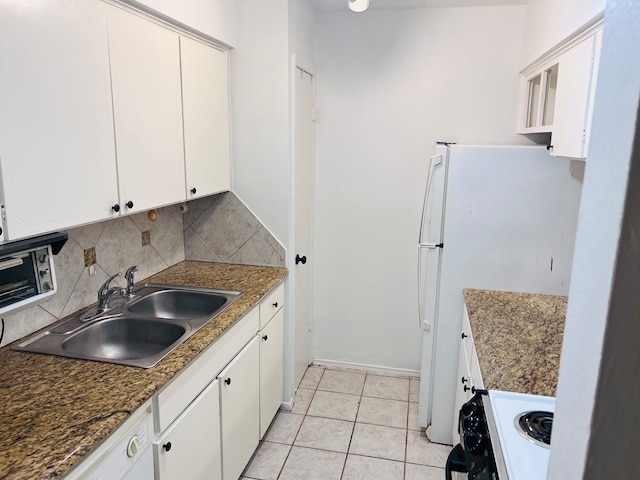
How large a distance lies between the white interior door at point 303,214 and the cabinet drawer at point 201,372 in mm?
779

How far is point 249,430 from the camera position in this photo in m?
2.39

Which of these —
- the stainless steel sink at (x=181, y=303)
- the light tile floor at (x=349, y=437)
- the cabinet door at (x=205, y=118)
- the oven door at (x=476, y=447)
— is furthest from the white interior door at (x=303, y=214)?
the oven door at (x=476, y=447)

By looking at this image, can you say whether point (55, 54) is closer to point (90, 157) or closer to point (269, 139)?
point (90, 157)

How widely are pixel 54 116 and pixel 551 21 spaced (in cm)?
210

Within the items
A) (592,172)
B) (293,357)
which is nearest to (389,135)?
(293,357)

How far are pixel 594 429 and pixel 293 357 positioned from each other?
2746mm

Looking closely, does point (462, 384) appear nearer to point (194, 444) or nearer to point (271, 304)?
point (271, 304)

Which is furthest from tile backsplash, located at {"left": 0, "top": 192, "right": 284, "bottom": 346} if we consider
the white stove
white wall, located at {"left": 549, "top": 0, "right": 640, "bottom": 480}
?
white wall, located at {"left": 549, "top": 0, "right": 640, "bottom": 480}

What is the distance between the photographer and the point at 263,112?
107 inches

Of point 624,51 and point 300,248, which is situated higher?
point 624,51

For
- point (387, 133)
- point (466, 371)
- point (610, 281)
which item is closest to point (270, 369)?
point (466, 371)

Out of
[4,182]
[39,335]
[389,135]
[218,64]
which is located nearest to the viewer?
[4,182]

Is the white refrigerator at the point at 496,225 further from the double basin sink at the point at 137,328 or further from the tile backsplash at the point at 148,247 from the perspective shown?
the double basin sink at the point at 137,328

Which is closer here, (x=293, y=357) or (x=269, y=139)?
(x=269, y=139)
